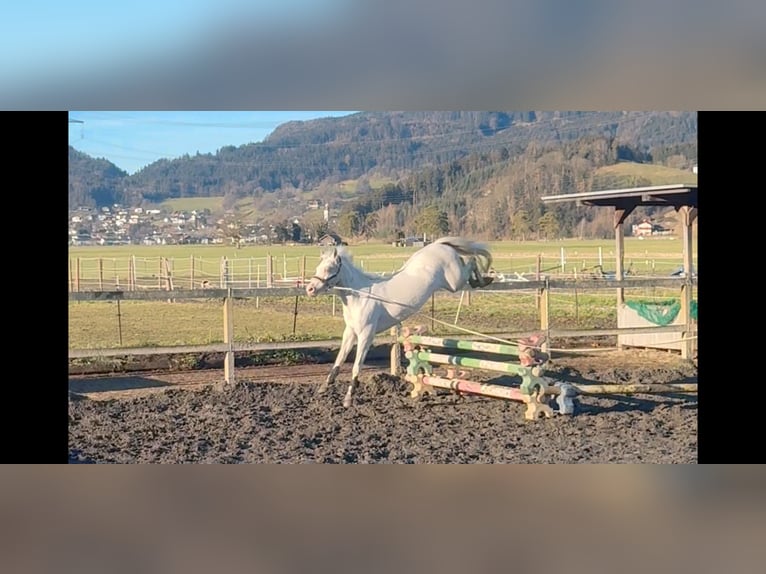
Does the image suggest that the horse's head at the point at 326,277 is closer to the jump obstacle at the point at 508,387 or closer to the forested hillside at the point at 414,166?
the forested hillside at the point at 414,166

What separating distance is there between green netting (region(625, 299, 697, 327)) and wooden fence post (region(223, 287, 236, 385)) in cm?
269

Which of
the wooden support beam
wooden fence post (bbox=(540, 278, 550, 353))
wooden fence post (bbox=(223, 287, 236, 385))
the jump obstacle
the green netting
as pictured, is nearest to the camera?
the jump obstacle

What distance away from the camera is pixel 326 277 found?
5008 millimetres

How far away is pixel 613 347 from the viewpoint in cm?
617

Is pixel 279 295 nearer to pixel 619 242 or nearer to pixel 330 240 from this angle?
pixel 330 240

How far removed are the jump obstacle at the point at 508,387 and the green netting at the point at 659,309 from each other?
1.01m

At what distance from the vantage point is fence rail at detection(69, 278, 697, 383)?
16.9 ft

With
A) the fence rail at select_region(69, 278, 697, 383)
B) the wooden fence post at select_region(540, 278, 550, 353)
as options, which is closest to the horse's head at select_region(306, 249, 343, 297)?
the fence rail at select_region(69, 278, 697, 383)

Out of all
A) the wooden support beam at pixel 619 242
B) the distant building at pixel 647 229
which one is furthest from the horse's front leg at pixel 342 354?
the distant building at pixel 647 229

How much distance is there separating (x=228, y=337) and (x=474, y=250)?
154 centimetres

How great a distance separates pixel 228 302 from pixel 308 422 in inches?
37.1

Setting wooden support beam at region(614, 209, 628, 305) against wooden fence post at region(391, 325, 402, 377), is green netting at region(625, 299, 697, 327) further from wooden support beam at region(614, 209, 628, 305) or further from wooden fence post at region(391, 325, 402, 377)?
wooden fence post at region(391, 325, 402, 377)

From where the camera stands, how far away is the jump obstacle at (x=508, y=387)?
15.9 feet
